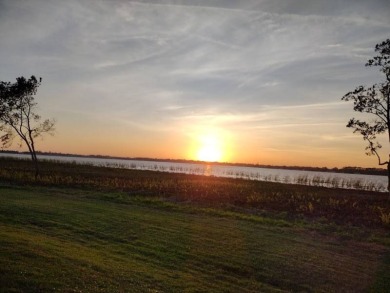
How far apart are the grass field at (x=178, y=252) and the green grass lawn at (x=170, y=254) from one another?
36mm

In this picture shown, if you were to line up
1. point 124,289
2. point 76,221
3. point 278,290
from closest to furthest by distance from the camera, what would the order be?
point 124,289 → point 278,290 → point 76,221

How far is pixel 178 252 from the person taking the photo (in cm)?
1327

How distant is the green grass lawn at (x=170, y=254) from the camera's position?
8.98 meters

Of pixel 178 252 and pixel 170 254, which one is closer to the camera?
pixel 170 254

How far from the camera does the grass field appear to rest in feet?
29.7

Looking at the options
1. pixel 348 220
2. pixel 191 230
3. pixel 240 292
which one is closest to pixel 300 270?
pixel 240 292

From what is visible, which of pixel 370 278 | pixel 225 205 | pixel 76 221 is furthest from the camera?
pixel 225 205

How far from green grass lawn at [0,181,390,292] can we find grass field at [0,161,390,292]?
0.04m

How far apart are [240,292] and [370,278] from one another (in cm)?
520

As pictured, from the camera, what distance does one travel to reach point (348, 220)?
2553cm

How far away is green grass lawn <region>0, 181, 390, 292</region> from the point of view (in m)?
8.98

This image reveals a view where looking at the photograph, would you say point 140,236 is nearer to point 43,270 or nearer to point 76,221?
Answer: point 76,221

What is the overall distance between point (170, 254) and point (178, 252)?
1.40ft

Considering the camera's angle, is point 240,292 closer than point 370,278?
Yes
